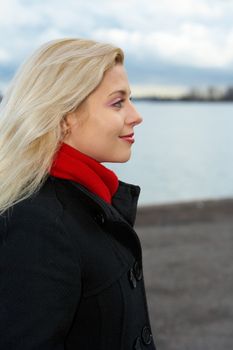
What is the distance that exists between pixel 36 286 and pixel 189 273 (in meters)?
5.29

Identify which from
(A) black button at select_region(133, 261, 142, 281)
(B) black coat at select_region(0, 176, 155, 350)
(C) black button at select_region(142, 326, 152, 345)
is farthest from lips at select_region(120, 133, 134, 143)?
(C) black button at select_region(142, 326, 152, 345)

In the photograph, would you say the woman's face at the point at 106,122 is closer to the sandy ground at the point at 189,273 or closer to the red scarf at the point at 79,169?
the red scarf at the point at 79,169

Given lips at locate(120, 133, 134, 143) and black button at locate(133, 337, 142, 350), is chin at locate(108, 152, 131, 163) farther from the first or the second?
black button at locate(133, 337, 142, 350)

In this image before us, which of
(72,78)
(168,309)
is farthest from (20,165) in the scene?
(168,309)

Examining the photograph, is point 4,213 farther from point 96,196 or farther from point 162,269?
point 162,269

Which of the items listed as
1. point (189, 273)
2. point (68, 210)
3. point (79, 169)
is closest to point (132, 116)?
point (79, 169)

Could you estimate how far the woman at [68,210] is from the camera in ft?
4.58

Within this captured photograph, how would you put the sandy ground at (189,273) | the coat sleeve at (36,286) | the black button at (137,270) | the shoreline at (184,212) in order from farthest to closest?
1. the shoreline at (184,212)
2. the sandy ground at (189,273)
3. the black button at (137,270)
4. the coat sleeve at (36,286)

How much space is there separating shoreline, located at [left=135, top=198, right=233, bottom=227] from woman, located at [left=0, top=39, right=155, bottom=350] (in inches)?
286

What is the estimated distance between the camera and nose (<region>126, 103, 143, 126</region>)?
5.64 feet

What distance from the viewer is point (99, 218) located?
161cm

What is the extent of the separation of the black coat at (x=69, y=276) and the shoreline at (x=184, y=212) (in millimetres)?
7291

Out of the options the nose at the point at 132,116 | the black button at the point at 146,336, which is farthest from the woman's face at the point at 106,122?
Result: the black button at the point at 146,336

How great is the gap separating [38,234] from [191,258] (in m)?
5.92
